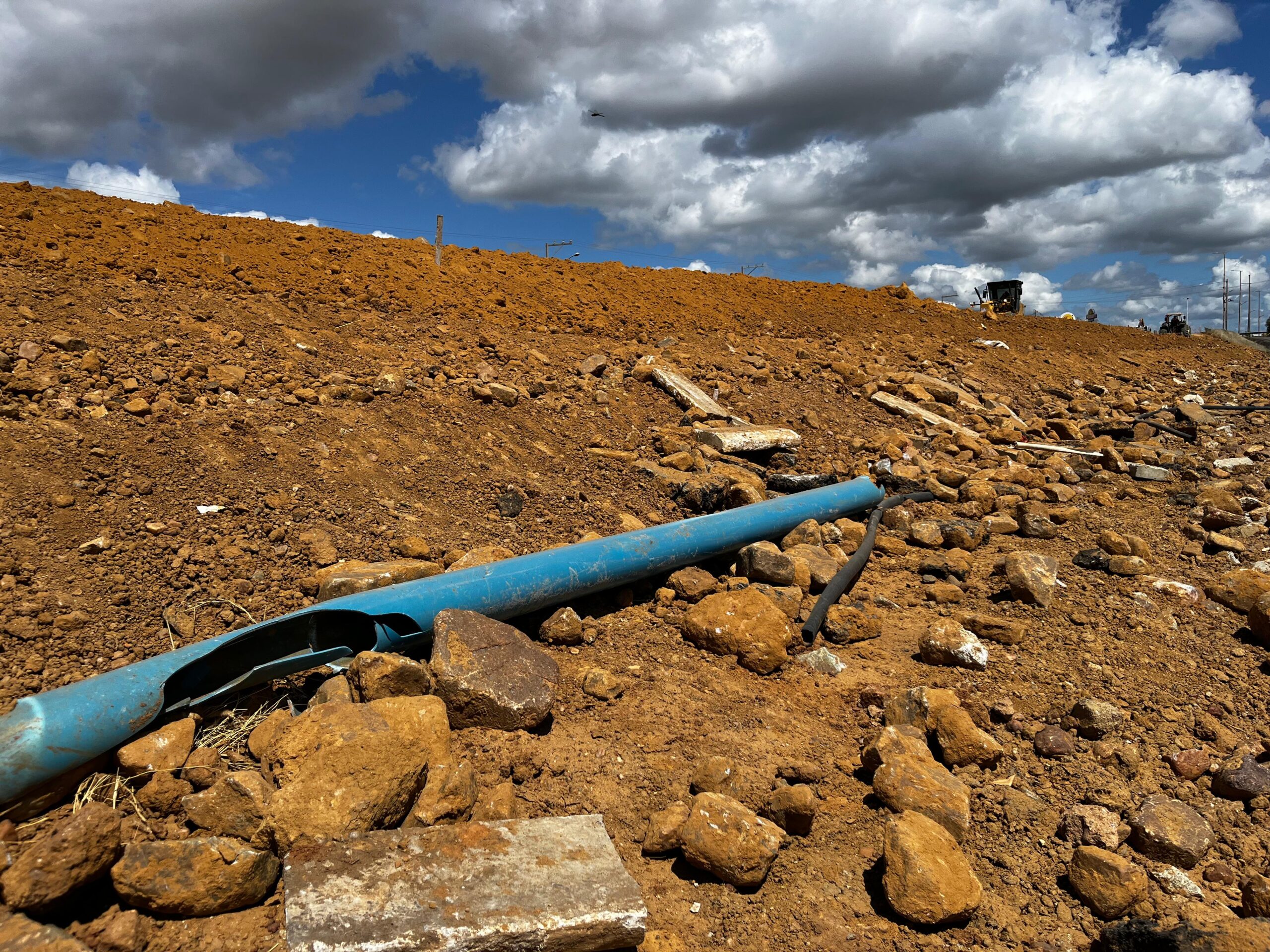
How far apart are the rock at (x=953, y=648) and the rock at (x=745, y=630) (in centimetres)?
66

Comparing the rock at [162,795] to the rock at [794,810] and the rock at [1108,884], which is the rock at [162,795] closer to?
the rock at [794,810]

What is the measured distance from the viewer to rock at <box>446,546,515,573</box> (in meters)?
3.82

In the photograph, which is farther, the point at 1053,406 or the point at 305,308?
the point at 1053,406

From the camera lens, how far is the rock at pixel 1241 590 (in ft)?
13.4

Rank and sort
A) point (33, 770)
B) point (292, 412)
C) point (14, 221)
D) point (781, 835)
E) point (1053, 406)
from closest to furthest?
1. point (33, 770)
2. point (781, 835)
3. point (292, 412)
4. point (14, 221)
5. point (1053, 406)

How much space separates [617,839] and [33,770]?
180cm

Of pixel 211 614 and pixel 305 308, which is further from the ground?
pixel 305 308

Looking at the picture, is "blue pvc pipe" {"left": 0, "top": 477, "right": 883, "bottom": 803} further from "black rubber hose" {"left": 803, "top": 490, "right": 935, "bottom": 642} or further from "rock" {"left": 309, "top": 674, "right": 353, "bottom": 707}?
"black rubber hose" {"left": 803, "top": 490, "right": 935, "bottom": 642}

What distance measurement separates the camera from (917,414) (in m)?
8.62

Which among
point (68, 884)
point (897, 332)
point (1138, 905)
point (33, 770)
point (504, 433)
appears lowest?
point (1138, 905)

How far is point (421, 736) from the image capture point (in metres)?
2.48

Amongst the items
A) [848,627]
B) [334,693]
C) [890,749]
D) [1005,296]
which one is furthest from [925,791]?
[1005,296]

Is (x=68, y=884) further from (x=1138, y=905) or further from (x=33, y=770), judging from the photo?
(x=1138, y=905)

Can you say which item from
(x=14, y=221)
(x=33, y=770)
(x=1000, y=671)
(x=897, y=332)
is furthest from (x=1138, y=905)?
(x=897, y=332)
